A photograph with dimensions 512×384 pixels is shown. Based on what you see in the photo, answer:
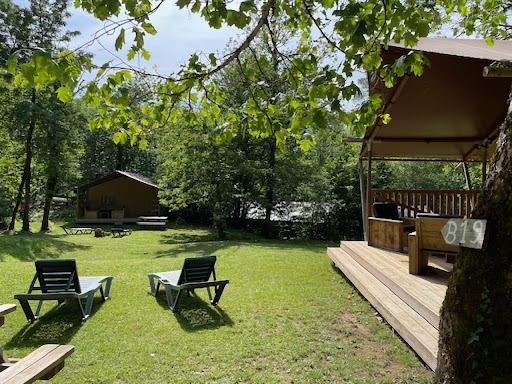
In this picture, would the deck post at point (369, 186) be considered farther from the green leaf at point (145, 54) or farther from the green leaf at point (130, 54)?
the green leaf at point (130, 54)

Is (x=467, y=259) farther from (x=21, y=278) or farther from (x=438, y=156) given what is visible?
(x=438, y=156)

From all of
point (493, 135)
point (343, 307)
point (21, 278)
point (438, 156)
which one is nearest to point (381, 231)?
point (343, 307)

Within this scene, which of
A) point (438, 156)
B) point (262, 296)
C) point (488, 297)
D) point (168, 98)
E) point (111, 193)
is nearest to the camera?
point (488, 297)

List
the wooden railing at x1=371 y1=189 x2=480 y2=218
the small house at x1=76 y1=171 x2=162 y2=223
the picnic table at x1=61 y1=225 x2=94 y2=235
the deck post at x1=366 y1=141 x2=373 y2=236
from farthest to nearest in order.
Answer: the small house at x1=76 y1=171 x2=162 y2=223, the picnic table at x1=61 y1=225 x2=94 y2=235, the wooden railing at x1=371 y1=189 x2=480 y2=218, the deck post at x1=366 y1=141 x2=373 y2=236

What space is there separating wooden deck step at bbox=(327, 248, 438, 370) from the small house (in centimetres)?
2353

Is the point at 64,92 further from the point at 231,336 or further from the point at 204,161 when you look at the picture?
the point at 204,161

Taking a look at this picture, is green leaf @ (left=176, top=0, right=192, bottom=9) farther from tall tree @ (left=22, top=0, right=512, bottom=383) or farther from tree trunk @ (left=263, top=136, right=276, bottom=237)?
tree trunk @ (left=263, top=136, right=276, bottom=237)

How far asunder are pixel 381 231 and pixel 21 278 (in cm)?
750

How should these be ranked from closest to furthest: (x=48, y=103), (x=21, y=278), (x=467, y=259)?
(x=467, y=259), (x=21, y=278), (x=48, y=103)

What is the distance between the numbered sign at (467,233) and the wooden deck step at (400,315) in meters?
1.97

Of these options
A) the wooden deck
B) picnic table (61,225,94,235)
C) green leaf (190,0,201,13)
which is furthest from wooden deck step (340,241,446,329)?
picnic table (61,225,94,235)

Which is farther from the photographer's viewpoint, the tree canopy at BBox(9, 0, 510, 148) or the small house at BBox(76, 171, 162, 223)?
the small house at BBox(76, 171, 162, 223)

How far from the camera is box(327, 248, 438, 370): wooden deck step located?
141 inches

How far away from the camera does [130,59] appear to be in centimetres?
311
